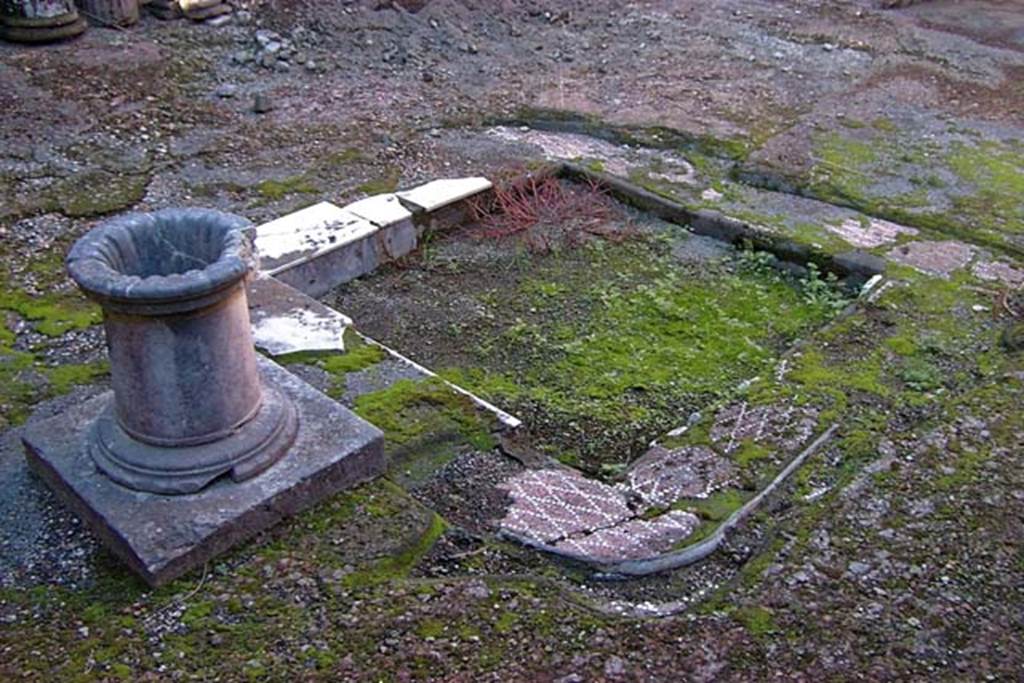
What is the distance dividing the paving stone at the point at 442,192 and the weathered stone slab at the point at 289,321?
1.24 meters

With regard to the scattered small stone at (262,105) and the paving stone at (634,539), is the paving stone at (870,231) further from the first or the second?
the scattered small stone at (262,105)

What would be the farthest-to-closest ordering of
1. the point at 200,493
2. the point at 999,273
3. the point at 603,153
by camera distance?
the point at 603,153 → the point at 999,273 → the point at 200,493

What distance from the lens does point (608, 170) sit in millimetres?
7184

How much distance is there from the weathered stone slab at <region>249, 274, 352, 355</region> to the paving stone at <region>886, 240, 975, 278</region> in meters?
3.05

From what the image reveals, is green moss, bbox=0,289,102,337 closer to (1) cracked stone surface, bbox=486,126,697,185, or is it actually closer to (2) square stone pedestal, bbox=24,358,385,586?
(2) square stone pedestal, bbox=24,358,385,586

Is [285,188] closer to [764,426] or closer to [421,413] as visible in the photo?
[421,413]

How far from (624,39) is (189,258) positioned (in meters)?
6.43

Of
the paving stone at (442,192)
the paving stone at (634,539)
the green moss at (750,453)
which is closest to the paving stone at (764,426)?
the green moss at (750,453)

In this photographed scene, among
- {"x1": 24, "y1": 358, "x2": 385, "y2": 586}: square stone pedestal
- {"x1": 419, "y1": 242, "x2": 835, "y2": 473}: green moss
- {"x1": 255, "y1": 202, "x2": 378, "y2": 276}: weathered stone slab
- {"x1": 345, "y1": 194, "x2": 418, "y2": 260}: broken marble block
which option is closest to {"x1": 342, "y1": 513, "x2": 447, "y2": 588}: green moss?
{"x1": 24, "y1": 358, "x2": 385, "y2": 586}: square stone pedestal

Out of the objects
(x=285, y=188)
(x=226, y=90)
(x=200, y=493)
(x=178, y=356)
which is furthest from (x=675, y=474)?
(x=226, y=90)

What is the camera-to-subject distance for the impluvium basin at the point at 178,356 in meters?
3.66

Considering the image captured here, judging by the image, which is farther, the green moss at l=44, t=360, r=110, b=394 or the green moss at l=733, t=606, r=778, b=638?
the green moss at l=44, t=360, r=110, b=394

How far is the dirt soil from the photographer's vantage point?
3.49m

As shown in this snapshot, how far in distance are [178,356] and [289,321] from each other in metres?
1.38
